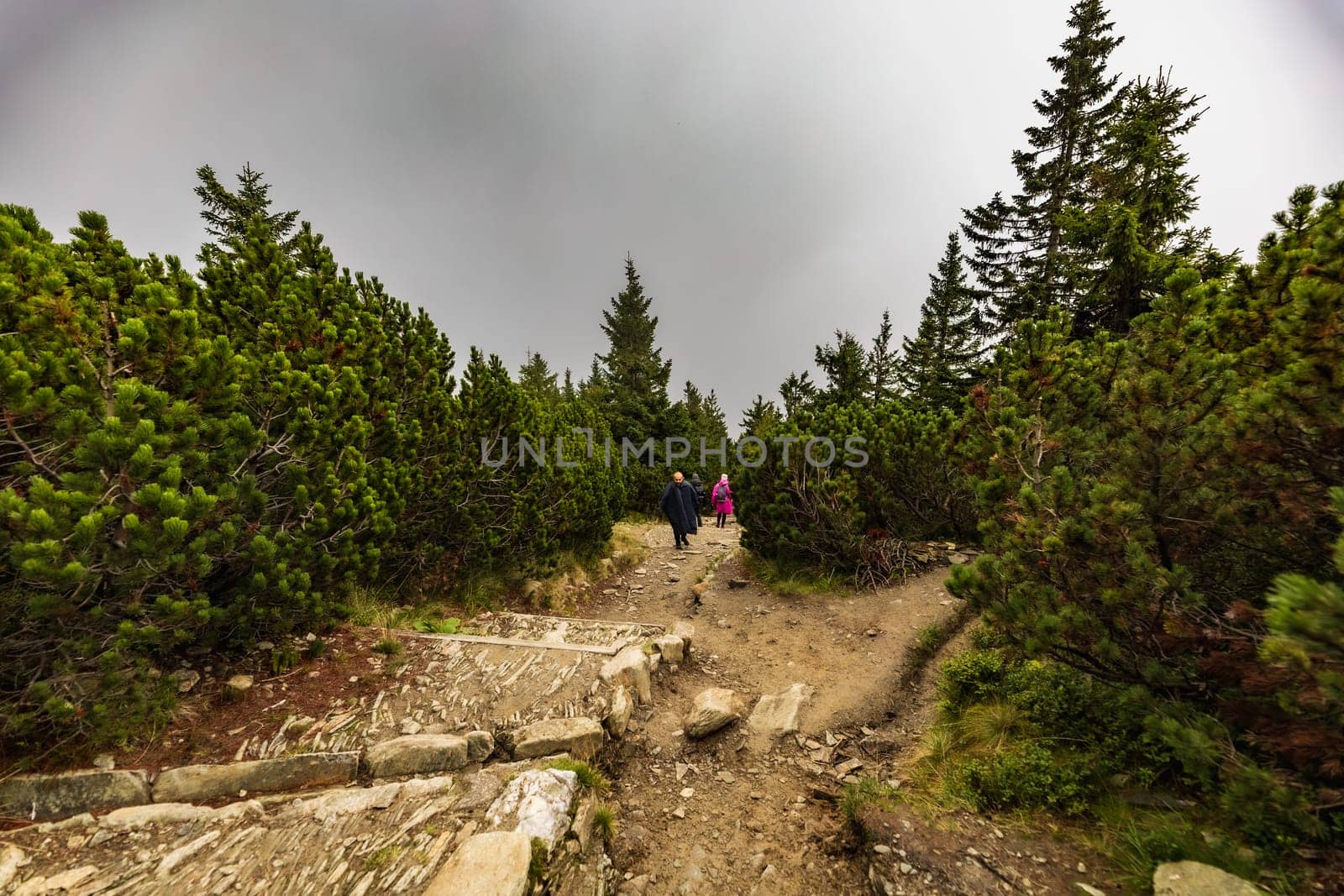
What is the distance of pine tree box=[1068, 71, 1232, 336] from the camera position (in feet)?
32.4

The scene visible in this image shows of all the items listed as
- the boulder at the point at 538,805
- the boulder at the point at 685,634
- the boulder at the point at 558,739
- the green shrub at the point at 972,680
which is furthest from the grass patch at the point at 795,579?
the boulder at the point at 538,805

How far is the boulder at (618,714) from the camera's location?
4445 mm

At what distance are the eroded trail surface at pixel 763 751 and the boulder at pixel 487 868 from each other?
38.4 inches

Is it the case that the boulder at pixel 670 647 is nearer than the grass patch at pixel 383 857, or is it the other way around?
the grass patch at pixel 383 857

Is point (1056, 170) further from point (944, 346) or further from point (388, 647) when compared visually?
point (388, 647)

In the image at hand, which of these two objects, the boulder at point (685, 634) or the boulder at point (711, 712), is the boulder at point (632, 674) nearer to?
the boulder at point (711, 712)

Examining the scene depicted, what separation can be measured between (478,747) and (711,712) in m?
2.29

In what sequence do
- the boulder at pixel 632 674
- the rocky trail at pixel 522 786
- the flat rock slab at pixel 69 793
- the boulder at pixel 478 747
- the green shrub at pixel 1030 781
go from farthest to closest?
the boulder at pixel 632 674 < the boulder at pixel 478 747 < the green shrub at pixel 1030 781 < the flat rock slab at pixel 69 793 < the rocky trail at pixel 522 786

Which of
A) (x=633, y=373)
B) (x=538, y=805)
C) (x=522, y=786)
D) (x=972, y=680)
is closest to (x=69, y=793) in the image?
(x=522, y=786)

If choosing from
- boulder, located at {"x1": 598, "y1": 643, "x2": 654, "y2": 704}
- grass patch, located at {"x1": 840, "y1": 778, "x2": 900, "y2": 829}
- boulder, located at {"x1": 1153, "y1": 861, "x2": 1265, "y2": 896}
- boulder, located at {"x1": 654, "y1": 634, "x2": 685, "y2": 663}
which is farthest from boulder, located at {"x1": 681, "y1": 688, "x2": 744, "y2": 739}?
boulder, located at {"x1": 1153, "y1": 861, "x2": 1265, "y2": 896}

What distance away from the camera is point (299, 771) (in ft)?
11.4

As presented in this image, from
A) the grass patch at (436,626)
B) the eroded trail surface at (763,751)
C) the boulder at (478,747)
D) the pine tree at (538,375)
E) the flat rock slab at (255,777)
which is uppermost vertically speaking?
the pine tree at (538,375)

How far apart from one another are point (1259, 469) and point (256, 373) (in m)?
7.40

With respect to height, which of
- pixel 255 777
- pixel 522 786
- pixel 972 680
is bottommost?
pixel 522 786
